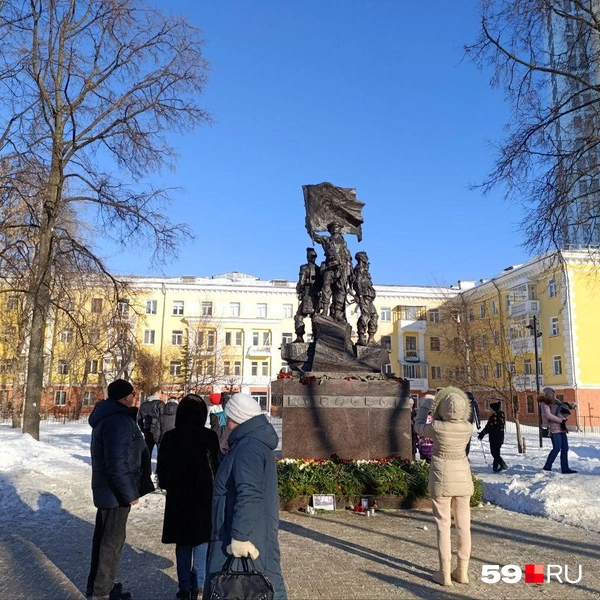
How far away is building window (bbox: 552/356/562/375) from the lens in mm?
38719

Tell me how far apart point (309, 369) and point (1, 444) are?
308 inches

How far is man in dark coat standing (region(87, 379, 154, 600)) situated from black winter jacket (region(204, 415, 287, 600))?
5.20 ft

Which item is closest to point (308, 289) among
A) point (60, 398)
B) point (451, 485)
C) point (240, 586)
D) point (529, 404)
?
point (451, 485)

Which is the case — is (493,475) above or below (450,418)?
below

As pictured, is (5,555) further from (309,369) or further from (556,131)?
(556,131)

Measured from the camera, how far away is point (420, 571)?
5672mm

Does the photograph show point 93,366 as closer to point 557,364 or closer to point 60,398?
point 60,398

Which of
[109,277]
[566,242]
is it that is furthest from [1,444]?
[566,242]

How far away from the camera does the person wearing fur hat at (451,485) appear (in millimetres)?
5297

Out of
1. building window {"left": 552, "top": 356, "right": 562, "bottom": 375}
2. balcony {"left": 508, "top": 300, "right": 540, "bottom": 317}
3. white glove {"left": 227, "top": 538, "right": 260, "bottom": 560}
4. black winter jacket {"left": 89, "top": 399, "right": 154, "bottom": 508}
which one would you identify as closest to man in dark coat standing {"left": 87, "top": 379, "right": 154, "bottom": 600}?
black winter jacket {"left": 89, "top": 399, "right": 154, "bottom": 508}

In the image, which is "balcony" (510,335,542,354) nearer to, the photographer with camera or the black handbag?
the photographer with camera

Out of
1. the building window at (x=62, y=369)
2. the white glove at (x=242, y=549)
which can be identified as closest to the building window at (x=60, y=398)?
the building window at (x=62, y=369)

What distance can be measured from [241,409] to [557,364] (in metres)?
40.0

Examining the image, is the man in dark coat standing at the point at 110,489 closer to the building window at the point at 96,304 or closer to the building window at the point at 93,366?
the building window at the point at 96,304
